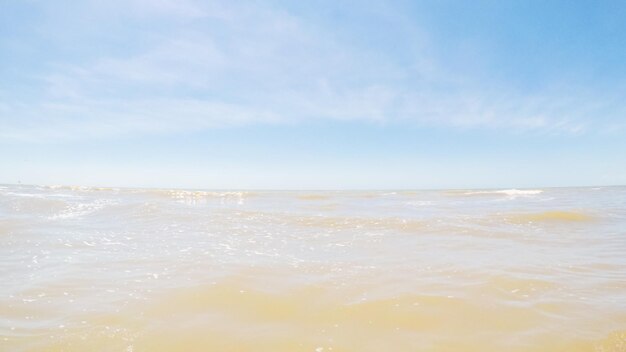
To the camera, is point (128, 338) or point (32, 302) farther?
point (32, 302)

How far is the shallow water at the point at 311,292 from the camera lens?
7.76 ft

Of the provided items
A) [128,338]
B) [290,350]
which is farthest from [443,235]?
[128,338]

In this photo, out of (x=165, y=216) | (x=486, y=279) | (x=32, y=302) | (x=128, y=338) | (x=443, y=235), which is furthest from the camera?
(x=165, y=216)

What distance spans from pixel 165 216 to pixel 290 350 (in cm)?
747

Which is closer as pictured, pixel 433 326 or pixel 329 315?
pixel 433 326

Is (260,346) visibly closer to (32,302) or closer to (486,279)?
(32,302)

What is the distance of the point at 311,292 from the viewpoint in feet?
10.7

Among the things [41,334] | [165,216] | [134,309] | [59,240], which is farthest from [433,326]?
[165,216]

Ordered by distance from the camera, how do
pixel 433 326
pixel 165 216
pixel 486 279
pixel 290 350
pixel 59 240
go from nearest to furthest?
pixel 290 350, pixel 433 326, pixel 486 279, pixel 59 240, pixel 165 216

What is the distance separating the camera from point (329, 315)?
9.00 feet

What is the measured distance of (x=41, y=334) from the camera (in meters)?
2.43

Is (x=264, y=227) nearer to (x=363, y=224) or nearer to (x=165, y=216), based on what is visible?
(x=363, y=224)

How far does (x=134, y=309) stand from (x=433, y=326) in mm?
2350

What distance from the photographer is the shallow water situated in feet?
7.76
